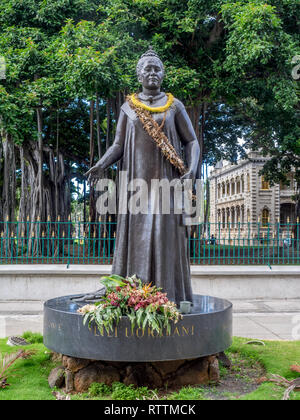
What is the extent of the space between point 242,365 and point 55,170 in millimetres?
12753

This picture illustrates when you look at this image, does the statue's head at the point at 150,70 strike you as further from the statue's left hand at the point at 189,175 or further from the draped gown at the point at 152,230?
the statue's left hand at the point at 189,175

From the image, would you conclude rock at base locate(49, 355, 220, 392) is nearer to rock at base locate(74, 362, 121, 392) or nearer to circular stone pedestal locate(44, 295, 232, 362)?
rock at base locate(74, 362, 121, 392)

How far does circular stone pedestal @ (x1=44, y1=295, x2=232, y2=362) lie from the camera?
12.0 feet

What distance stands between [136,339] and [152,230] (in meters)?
1.09

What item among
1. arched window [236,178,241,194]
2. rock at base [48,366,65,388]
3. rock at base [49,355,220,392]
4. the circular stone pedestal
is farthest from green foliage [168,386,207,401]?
arched window [236,178,241,194]

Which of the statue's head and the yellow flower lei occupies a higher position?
the statue's head

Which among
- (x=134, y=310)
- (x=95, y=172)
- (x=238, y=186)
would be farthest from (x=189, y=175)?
(x=238, y=186)

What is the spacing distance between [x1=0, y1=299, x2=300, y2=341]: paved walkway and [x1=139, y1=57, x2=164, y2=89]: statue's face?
4.51 metres

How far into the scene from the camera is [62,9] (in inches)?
530

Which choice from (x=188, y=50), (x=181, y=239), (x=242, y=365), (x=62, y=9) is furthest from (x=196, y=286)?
(x=62, y=9)

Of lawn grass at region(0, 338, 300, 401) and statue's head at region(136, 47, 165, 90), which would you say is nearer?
lawn grass at region(0, 338, 300, 401)

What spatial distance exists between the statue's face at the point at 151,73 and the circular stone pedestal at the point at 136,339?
2369 millimetres

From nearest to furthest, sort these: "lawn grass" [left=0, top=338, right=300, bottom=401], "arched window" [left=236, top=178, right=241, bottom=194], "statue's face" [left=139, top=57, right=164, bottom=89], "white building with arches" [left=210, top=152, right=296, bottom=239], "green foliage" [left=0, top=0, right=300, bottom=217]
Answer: "lawn grass" [left=0, top=338, right=300, bottom=401] < "statue's face" [left=139, top=57, right=164, bottom=89] < "green foliage" [left=0, top=0, right=300, bottom=217] < "white building with arches" [left=210, top=152, right=296, bottom=239] < "arched window" [left=236, top=178, right=241, bottom=194]

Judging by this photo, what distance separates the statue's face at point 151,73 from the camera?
4297 mm
